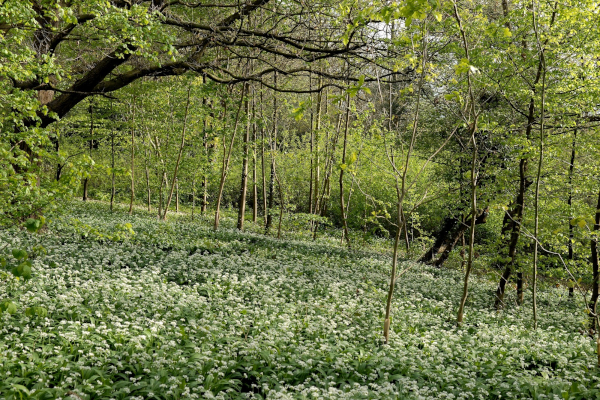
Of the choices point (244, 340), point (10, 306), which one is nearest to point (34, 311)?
point (10, 306)

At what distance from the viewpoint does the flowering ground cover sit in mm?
4410

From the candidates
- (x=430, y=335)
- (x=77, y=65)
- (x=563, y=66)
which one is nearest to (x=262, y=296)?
(x=430, y=335)

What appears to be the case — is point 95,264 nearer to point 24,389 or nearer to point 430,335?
point 24,389

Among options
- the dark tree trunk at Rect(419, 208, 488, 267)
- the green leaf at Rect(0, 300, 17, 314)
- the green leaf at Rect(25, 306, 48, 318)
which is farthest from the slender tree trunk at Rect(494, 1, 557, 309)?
the green leaf at Rect(0, 300, 17, 314)

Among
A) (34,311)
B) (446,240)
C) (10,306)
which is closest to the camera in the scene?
(10,306)

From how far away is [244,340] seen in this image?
565cm

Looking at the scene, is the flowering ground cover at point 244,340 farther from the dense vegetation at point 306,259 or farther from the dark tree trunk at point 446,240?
the dark tree trunk at point 446,240

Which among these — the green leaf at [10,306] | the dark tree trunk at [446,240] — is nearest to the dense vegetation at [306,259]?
the green leaf at [10,306]

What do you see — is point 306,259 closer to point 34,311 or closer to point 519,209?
point 519,209

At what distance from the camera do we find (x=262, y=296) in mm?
7879

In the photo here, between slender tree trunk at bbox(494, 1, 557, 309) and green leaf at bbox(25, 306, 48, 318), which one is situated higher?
slender tree trunk at bbox(494, 1, 557, 309)

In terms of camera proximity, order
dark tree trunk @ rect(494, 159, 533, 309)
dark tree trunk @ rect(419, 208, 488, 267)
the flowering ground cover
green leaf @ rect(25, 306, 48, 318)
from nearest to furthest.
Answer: green leaf @ rect(25, 306, 48, 318), the flowering ground cover, dark tree trunk @ rect(494, 159, 533, 309), dark tree trunk @ rect(419, 208, 488, 267)

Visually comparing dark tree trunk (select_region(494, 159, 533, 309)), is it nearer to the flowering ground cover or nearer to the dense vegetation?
the dense vegetation

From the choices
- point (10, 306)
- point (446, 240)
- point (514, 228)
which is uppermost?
point (514, 228)
